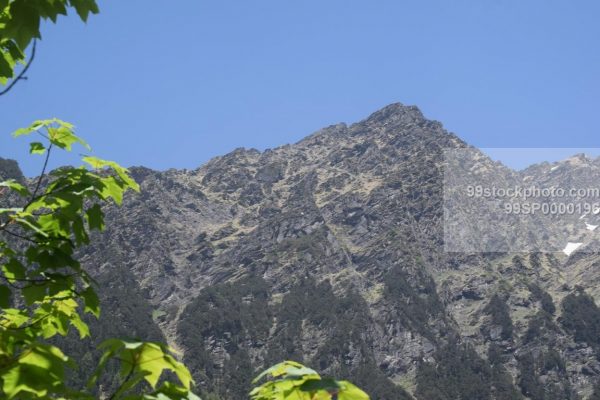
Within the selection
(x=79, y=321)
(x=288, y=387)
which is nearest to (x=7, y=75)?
(x=79, y=321)

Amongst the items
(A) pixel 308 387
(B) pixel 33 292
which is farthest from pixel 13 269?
(A) pixel 308 387

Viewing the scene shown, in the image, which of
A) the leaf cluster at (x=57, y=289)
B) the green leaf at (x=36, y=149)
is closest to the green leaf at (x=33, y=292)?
the leaf cluster at (x=57, y=289)

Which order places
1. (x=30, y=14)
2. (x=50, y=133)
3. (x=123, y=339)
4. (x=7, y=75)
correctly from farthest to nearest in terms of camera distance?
(x=50, y=133), (x=7, y=75), (x=30, y=14), (x=123, y=339)

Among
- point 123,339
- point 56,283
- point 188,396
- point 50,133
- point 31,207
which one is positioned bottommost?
point 188,396

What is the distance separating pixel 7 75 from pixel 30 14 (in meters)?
1.20

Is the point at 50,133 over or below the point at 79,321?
over

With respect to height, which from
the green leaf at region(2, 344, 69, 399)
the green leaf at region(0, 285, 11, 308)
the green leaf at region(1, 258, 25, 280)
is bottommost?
the green leaf at region(2, 344, 69, 399)

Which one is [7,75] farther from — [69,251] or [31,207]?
[69,251]

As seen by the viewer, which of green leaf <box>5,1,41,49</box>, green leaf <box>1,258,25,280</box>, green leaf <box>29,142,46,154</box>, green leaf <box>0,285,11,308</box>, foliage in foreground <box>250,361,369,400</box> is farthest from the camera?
green leaf <box>29,142,46,154</box>

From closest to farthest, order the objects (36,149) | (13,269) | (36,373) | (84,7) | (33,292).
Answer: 1. (36,373)
2. (84,7)
3. (33,292)
4. (13,269)
5. (36,149)

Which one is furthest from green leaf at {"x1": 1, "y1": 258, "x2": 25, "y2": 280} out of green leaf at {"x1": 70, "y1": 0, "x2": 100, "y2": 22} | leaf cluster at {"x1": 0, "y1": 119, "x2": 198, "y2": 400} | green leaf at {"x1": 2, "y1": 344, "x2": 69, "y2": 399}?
green leaf at {"x1": 70, "y1": 0, "x2": 100, "y2": 22}

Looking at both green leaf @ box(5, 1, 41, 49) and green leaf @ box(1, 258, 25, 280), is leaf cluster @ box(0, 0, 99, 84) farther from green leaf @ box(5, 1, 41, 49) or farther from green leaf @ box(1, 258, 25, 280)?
green leaf @ box(1, 258, 25, 280)

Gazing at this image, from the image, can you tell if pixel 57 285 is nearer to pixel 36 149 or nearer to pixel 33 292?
pixel 33 292

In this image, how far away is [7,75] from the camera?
15.2 feet
